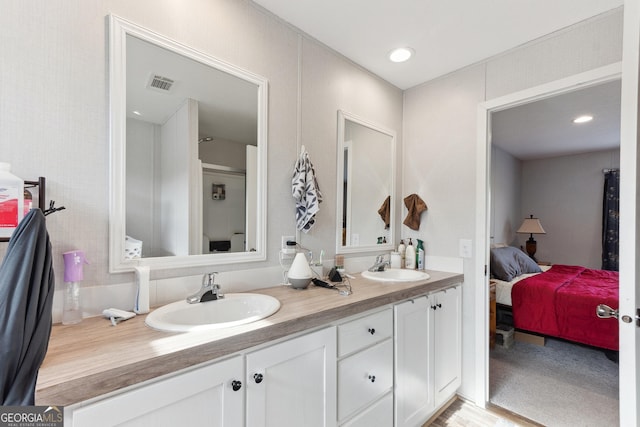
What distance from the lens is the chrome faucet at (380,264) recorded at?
2.14 metres

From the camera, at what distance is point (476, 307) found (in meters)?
2.07

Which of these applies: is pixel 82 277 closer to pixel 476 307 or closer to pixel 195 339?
pixel 195 339

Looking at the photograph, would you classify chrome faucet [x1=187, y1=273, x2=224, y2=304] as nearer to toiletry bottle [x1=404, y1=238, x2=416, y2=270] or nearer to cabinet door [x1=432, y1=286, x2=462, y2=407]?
cabinet door [x1=432, y1=286, x2=462, y2=407]

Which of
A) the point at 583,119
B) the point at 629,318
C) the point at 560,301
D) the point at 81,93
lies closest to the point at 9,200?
the point at 81,93

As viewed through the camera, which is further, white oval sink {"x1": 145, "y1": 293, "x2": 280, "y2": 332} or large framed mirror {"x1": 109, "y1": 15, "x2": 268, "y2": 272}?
large framed mirror {"x1": 109, "y1": 15, "x2": 268, "y2": 272}

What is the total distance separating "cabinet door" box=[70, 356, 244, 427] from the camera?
2.48ft

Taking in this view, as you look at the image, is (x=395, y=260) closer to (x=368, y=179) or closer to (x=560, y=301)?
(x=368, y=179)

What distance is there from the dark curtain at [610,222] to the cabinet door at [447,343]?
4.18 metres

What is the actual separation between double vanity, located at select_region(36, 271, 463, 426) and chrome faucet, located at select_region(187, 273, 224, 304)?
216 millimetres

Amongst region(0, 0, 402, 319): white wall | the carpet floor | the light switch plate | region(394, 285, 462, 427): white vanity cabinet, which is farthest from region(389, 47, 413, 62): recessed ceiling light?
the carpet floor

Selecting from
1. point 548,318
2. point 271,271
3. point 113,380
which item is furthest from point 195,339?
point 548,318

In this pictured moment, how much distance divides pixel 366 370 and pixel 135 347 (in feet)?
3.31

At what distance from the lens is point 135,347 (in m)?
0.87

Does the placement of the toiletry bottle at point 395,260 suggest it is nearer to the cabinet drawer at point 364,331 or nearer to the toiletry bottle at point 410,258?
the toiletry bottle at point 410,258
